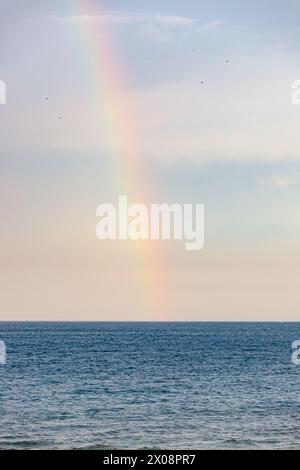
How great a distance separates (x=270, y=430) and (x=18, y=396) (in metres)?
26.8

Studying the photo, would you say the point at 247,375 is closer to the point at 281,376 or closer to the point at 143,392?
the point at 281,376

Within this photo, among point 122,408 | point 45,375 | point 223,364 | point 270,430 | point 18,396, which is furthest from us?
point 223,364

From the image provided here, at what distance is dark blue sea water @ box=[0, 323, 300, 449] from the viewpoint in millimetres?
47906

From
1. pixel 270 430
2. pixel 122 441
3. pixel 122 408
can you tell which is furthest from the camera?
pixel 122 408

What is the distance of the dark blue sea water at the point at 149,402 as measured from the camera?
4791 cm

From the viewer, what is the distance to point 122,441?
4672cm

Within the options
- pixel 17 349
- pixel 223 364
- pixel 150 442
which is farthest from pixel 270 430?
pixel 17 349

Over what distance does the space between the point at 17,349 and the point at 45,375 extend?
162 ft

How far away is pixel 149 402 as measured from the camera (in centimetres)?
6519
